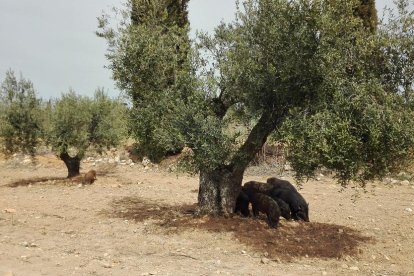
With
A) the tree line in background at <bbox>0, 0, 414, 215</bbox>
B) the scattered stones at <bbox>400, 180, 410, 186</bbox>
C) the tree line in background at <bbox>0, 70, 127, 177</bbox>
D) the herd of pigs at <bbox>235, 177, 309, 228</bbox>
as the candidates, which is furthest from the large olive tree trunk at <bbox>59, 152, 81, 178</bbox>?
the scattered stones at <bbox>400, 180, 410, 186</bbox>

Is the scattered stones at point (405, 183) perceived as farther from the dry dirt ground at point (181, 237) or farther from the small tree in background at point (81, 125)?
the small tree in background at point (81, 125)

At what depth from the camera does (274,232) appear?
12758mm

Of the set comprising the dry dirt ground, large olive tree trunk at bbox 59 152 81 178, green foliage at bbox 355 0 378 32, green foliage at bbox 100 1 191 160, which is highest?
green foliage at bbox 355 0 378 32

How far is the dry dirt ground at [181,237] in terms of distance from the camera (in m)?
9.88

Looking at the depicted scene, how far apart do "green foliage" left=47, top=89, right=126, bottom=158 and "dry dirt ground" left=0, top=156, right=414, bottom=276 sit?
308cm

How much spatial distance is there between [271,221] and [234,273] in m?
4.25

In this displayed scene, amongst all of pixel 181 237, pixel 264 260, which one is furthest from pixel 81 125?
pixel 264 260

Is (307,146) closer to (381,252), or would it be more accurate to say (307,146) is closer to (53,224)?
(381,252)

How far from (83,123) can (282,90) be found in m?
14.2

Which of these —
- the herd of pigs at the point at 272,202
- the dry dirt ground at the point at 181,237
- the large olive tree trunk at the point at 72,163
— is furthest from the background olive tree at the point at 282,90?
the large olive tree trunk at the point at 72,163

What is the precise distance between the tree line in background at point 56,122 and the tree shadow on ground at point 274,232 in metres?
7.80

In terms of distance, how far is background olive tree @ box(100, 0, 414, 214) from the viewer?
401 inches

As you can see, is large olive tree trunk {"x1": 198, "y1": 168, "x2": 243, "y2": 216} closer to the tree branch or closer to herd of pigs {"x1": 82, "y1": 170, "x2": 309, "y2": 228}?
the tree branch

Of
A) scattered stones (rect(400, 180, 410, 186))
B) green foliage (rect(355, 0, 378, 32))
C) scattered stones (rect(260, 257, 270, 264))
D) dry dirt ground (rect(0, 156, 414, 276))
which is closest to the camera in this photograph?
dry dirt ground (rect(0, 156, 414, 276))
